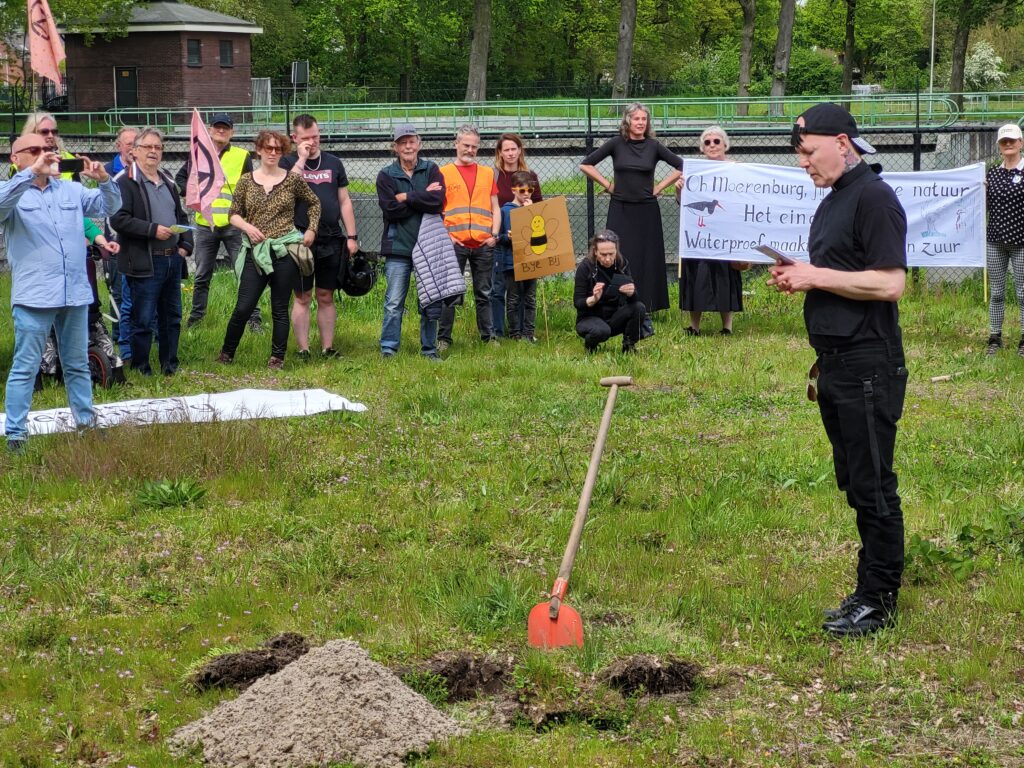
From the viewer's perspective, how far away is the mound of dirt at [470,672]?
532 cm

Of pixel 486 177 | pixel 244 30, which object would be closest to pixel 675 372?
pixel 486 177

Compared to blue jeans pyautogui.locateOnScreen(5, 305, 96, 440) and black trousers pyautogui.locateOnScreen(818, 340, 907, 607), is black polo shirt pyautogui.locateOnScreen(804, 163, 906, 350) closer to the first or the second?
black trousers pyautogui.locateOnScreen(818, 340, 907, 607)

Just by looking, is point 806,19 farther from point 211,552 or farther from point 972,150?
point 211,552

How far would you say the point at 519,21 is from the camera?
69.8 m

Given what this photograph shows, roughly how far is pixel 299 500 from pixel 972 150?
17441mm

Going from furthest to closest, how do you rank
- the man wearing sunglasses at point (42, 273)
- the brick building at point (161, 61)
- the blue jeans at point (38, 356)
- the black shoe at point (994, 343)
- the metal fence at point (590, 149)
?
1. the brick building at point (161, 61)
2. the metal fence at point (590, 149)
3. the black shoe at point (994, 343)
4. the blue jeans at point (38, 356)
5. the man wearing sunglasses at point (42, 273)

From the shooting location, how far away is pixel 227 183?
1276cm

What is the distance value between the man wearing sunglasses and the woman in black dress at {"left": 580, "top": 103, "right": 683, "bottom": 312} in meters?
5.79

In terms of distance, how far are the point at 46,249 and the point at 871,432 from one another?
5.60 m

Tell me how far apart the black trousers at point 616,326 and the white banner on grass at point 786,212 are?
4.98 ft

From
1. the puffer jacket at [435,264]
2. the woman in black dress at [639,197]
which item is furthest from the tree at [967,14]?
the puffer jacket at [435,264]

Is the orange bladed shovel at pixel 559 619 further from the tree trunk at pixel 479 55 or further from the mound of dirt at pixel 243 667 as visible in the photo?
the tree trunk at pixel 479 55

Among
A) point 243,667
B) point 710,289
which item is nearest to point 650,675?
point 243,667

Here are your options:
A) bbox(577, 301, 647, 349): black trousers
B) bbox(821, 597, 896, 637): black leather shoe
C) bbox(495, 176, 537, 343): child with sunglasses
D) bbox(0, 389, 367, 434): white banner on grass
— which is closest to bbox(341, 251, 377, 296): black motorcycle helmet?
bbox(495, 176, 537, 343): child with sunglasses
